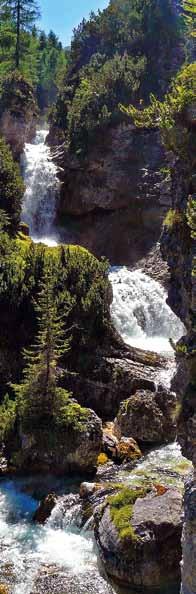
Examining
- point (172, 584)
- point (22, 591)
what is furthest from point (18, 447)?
point (172, 584)

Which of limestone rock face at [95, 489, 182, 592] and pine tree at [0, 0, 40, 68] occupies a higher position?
pine tree at [0, 0, 40, 68]

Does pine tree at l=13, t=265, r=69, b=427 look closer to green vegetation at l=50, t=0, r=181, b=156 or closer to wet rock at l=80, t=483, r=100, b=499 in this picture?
wet rock at l=80, t=483, r=100, b=499

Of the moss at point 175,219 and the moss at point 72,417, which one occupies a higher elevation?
the moss at point 175,219

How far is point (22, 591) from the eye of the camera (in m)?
14.8

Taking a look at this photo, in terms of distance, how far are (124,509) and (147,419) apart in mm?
7625

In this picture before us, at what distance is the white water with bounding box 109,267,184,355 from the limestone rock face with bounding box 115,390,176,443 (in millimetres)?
7943

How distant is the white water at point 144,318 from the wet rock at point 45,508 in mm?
14544

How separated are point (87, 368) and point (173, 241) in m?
10.1

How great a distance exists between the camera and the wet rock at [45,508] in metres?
18.2

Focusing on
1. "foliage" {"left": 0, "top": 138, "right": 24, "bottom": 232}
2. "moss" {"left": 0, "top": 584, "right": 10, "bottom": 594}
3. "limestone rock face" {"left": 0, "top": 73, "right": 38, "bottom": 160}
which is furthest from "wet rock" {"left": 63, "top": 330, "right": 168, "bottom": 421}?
"limestone rock face" {"left": 0, "top": 73, "right": 38, "bottom": 160}

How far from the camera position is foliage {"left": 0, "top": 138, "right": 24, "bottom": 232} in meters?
36.7

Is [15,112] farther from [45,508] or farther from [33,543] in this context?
[33,543]

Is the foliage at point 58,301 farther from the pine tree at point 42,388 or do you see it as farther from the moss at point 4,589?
the moss at point 4,589

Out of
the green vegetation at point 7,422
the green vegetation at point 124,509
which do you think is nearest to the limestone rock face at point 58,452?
the green vegetation at point 7,422
